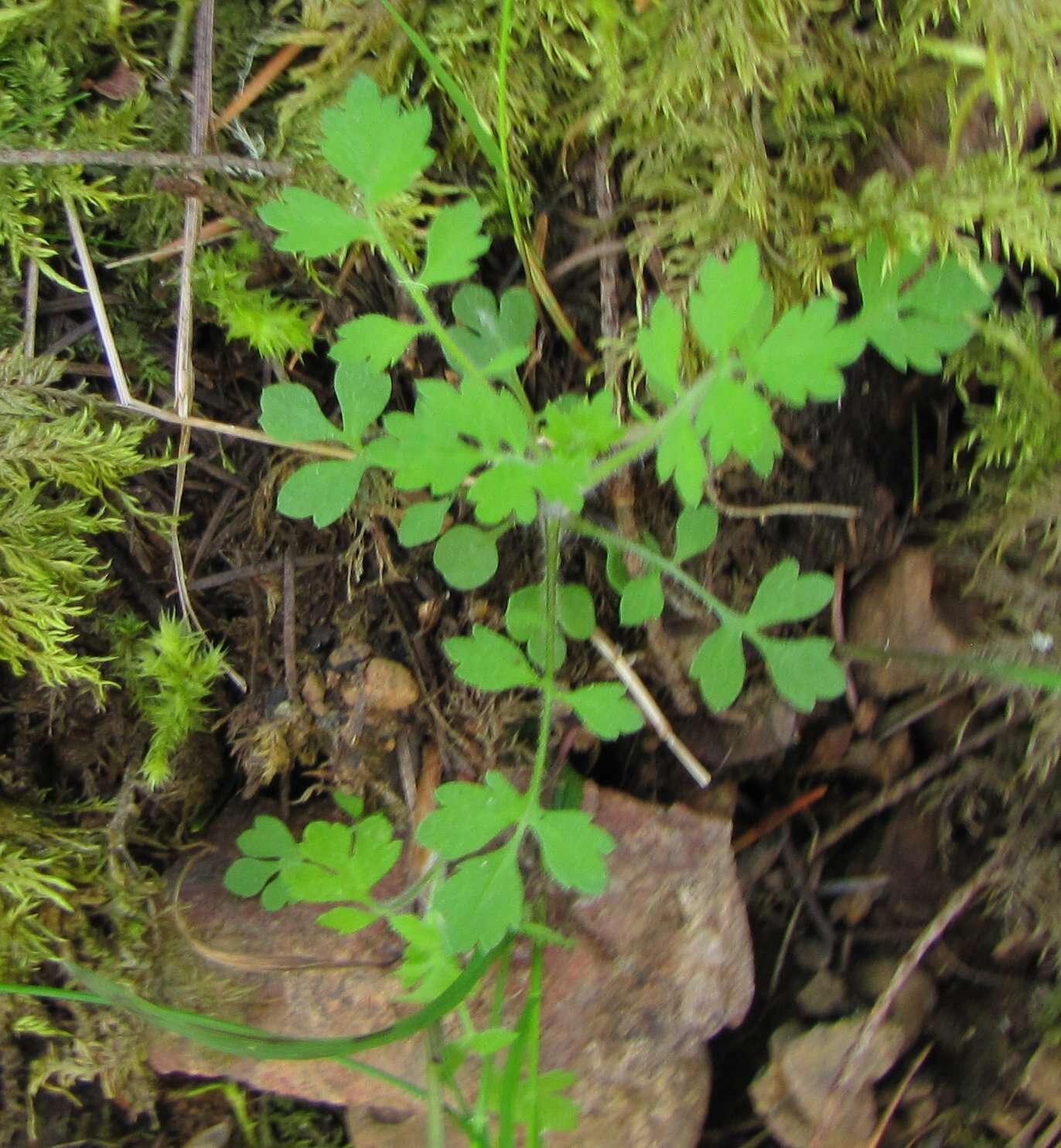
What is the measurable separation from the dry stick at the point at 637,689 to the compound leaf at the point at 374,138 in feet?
2.74

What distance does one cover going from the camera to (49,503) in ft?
5.46

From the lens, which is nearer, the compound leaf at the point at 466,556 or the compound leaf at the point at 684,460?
the compound leaf at the point at 684,460

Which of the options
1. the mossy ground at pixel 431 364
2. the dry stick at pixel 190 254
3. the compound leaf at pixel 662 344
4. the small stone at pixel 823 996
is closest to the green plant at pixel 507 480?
the compound leaf at pixel 662 344

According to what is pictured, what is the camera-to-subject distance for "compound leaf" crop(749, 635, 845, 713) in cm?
161

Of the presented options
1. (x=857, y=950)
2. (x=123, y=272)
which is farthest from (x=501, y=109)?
(x=857, y=950)

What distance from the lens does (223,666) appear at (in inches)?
69.4

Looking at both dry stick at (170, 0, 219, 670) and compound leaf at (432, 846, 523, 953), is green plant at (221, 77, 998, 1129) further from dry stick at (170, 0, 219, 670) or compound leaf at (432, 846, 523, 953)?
dry stick at (170, 0, 219, 670)

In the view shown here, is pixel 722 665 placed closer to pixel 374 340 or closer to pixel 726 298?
pixel 726 298

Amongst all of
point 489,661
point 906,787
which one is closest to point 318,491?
point 489,661

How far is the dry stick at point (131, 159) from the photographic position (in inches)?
61.7

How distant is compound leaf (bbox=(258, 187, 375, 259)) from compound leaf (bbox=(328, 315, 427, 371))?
0.40ft

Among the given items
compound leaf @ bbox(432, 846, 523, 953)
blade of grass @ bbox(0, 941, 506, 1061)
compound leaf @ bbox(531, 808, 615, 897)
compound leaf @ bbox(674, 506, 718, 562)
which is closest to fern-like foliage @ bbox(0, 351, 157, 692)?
blade of grass @ bbox(0, 941, 506, 1061)

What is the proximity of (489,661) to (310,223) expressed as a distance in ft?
2.43

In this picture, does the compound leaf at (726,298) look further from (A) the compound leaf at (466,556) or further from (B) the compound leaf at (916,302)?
(A) the compound leaf at (466,556)
